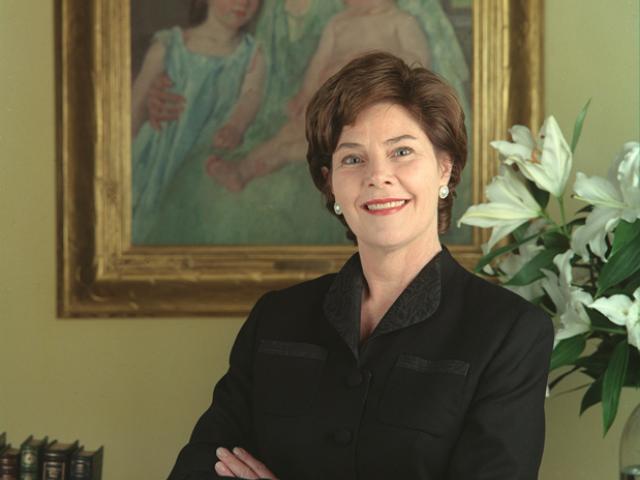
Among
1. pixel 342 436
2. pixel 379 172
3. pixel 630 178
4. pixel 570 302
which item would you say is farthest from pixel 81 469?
pixel 630 178

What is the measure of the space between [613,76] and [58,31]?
1.50 meters

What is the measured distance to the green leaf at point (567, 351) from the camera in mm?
1980

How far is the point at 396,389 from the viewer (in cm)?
160

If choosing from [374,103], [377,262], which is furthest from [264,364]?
[374,103]

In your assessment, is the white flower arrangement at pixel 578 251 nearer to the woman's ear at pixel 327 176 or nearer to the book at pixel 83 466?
the woman's ear at pixel 327 176

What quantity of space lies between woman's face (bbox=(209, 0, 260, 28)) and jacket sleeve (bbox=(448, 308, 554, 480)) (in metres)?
1.23


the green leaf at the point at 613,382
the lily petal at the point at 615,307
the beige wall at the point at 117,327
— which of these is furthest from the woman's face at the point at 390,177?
the beige wall at the point at 117,327

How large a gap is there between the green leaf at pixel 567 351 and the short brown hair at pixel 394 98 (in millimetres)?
554

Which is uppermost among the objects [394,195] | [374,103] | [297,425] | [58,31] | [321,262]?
[58,31]

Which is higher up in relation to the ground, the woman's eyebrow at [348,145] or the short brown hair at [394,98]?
the short brown hair at [394,98]

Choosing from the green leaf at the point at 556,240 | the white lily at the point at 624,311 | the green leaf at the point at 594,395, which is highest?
the green leaf at the point at 556,240

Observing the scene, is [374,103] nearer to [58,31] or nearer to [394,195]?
[394,195]

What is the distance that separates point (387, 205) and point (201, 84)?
0.96 meters

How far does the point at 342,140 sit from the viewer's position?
1688 mm
